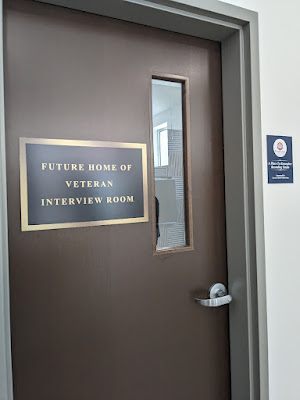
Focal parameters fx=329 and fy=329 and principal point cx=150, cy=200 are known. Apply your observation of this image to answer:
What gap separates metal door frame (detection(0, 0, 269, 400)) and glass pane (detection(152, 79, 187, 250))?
0.62ft

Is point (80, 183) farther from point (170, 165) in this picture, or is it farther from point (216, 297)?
point (216, 297)

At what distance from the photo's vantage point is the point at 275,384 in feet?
4.11

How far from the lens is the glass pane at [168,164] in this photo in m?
1.18

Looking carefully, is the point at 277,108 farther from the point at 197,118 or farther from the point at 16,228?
the point at 16,228

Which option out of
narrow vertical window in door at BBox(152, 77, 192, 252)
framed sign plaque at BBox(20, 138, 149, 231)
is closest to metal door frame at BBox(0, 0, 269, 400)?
narrow vertical window in door at BBox(152, 77, 192, 252)

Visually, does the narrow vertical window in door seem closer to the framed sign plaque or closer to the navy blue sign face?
the framed sign plaque

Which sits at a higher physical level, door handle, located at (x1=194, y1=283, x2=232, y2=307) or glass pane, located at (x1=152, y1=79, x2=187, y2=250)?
glass pane, located at (x1=152, y1=79, x2=187, y2=250)

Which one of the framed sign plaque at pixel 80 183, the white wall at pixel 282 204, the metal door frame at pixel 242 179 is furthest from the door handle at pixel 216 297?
the framed sign plaque at pixel 80 183

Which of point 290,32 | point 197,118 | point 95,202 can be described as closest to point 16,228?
point 95,202

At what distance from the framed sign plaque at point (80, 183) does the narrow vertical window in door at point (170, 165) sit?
0.07 meters

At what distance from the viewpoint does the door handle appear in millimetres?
1183

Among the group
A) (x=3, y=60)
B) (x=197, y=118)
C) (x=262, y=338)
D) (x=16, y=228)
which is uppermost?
(x=3, y=60)

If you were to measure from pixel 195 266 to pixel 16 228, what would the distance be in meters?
0.65

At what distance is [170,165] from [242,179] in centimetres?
27
